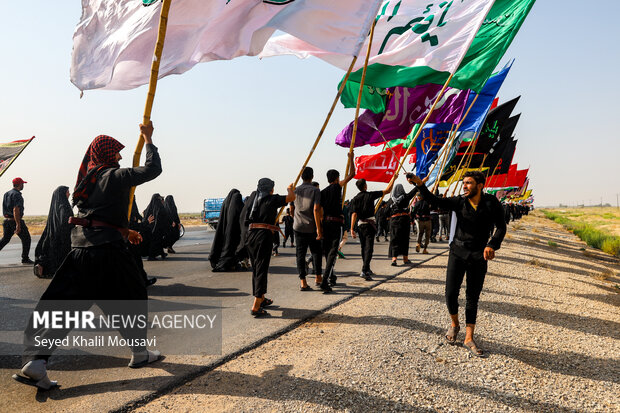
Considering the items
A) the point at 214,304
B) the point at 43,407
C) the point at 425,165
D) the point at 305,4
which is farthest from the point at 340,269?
the point at 43,407

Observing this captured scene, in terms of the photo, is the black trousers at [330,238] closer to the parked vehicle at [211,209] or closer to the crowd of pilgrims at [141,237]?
the crowd of pilgrims at [141,237]

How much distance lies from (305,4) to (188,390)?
4529 millimetres

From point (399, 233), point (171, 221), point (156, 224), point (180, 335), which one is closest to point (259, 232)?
point (180, 335)

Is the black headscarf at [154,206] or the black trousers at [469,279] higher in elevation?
the black headscarf at [154,206]

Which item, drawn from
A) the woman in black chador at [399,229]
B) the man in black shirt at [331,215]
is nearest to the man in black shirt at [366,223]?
the man in black shirt at [331,215]

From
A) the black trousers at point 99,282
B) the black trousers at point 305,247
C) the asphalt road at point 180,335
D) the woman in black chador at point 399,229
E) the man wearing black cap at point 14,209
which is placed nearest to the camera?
the asphalt road at point 180,335

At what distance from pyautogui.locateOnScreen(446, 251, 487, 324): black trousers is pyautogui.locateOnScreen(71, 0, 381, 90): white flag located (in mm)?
3310

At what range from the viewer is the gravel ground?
3.02 meters

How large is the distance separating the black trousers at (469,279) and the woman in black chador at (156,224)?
9573 millimetres

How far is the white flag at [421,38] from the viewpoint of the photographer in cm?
712

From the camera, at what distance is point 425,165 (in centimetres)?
1334

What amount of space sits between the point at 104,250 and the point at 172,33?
2.67 m

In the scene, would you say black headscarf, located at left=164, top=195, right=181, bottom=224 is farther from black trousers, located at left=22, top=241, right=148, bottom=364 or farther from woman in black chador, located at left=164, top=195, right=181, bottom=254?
black trousers, located at left=22, top=241, right=148, bottom=364

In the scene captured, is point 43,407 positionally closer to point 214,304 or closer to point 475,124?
point 214,304
